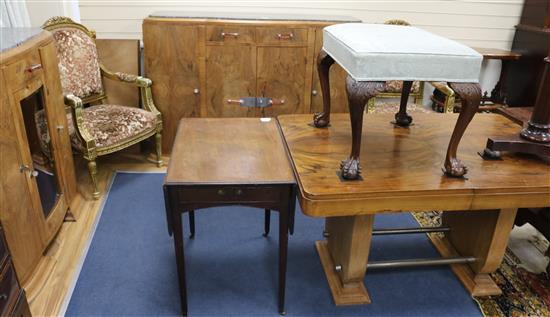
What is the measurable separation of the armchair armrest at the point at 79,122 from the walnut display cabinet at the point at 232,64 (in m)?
0.67

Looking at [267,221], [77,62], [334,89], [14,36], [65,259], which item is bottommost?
[65,259]

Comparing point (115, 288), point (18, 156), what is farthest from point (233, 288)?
point (18, 156)

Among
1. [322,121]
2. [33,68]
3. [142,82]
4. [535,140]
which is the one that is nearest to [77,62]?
[142,82]

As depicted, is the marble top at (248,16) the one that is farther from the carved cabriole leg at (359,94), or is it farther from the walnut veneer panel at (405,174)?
the carved cabriole leg at (359,94)

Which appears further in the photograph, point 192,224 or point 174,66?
point 174,66

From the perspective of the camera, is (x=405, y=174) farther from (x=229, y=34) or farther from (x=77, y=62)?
(x=77, y=62)

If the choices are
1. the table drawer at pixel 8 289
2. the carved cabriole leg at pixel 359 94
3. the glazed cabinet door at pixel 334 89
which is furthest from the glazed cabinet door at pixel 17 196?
the glazed cabinet door at pixel 334 89

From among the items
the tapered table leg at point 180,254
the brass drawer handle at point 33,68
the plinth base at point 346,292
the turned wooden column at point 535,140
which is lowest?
the plinth base at point 346,292

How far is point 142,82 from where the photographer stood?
10.2 feet

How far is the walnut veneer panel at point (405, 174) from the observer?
1630 millimetres

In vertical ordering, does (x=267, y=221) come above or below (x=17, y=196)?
below

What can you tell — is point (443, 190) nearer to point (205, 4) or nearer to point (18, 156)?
point (18, 156)

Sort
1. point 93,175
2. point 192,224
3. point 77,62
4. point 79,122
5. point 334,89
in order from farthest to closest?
1. point 334,89
2. point 77,62
3. point 93,175
4. point 79,122
5. point 192,224

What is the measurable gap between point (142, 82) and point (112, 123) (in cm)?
41
